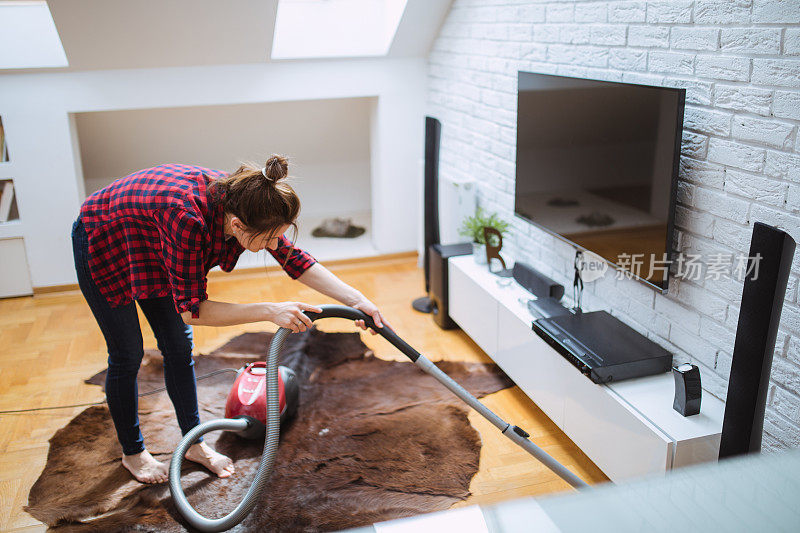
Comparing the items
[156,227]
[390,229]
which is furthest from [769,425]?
[390,229]

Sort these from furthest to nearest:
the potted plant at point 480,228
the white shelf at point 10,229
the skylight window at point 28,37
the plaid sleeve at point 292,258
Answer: the white shelf at point 10,229 → the skylight window at point 28,37 → the potted plant at point 480,228 → the plaid sleeve at point 292,258

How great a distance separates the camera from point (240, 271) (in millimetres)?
4465

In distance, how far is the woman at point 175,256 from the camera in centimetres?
175

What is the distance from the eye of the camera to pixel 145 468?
2.35 metres

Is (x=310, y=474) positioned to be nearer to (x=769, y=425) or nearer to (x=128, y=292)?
(x=128, y=292)

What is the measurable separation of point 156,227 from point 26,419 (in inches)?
55.5

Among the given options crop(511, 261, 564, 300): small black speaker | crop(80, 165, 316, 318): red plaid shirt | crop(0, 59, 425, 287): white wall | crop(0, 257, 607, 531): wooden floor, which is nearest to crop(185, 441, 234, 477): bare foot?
crop(0, 257, 607, 531): wooden floor

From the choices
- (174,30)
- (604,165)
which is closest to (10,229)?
(174,30)

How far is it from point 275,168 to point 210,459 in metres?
1.20

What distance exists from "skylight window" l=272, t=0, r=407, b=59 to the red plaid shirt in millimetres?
2333

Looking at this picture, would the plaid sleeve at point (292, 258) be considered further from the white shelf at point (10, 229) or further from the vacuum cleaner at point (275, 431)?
the white shelf at point (10, 229)

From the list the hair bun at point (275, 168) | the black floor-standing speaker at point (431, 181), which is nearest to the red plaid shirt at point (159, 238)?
the hair bun at point (275, 168)

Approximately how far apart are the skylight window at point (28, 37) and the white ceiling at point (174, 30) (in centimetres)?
13

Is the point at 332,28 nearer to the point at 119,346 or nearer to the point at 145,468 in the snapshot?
the point at 119,346
